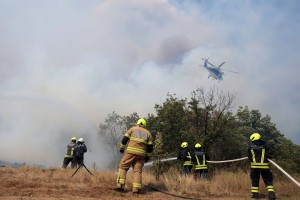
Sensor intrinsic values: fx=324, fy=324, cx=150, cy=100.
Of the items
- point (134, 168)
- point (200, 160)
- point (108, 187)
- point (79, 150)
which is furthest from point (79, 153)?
point (134, 168)

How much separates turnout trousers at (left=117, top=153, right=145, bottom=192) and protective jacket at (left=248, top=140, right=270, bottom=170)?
3147mm

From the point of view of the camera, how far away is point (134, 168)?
28.3 feet

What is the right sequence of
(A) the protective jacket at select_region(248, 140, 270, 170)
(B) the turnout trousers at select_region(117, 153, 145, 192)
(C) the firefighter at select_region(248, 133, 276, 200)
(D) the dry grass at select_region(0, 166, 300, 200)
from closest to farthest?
1. (D) the dry grass at select_region(0, 166, 300, 200)
2. (B) the turnout trousers at select_region(117, 153, 145, 192)
3. (C) the firefighter at select_region(248, 133, 276, 200)
4. (A) the protective jacket at select_region(248, 140, 270, 170)

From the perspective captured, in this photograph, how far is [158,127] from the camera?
802 inches

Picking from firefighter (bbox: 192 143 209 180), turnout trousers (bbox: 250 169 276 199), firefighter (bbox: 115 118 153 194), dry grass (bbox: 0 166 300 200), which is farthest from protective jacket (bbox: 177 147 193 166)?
firefighter (bbox: 115 118 153 194)

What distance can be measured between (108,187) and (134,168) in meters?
0.91

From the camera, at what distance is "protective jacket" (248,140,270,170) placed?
9055mm

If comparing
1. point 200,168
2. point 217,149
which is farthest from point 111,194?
point 217,149

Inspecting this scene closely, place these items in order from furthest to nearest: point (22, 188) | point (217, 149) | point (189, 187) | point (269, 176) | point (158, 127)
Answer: point (158, 127), point (217, 149), point (189, 187), point (269, 176), point (22, 188)

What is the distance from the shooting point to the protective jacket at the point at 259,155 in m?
9.05

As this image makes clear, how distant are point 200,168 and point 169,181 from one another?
11.4 feet

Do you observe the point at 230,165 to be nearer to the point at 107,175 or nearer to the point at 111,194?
the point at 107,175

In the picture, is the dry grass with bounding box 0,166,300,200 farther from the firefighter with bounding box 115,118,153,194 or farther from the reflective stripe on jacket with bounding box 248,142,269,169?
the reflective stripe on jacket with bounding box 248,142,269,169

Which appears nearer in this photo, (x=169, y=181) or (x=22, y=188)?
(x=22, y=188)
